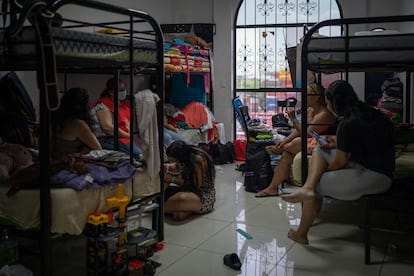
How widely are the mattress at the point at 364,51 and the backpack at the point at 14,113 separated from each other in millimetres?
2270

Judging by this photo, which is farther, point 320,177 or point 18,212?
point 320,177

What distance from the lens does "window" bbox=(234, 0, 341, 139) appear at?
711 cm

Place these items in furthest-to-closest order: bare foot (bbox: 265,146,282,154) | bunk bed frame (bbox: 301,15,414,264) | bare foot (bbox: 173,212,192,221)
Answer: bare foot (bbox: 265,146,282,154) → bare foot (bbox: 173,212,192,221) → bunk bed frame (bbox: 301,15,414,264)

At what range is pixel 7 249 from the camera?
8.03ft

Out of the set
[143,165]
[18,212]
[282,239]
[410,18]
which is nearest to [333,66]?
[410,18]

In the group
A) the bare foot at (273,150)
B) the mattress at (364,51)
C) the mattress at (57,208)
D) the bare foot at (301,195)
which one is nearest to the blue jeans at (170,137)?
the bare foot at (273,150)

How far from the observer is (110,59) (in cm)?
271

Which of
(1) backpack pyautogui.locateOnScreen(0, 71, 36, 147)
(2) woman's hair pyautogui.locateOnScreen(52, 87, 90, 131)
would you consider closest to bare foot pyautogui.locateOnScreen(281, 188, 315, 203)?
(2) woman's hair pyautogui.locateOnScreen(52, 87, 90, 131)

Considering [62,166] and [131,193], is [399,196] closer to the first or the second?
[131,193]

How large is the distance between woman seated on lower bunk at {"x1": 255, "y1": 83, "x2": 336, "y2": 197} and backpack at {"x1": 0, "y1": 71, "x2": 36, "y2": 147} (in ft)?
7.68

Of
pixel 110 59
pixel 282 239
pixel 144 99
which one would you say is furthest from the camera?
pixel 282 239

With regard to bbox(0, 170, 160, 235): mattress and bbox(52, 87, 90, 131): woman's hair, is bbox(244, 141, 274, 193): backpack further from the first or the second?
bbox(0, 170, 160, 235): mattress

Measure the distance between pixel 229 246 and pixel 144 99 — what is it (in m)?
1.23

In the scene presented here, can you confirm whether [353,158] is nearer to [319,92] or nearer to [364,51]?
[364,51]
